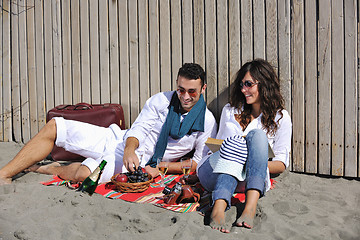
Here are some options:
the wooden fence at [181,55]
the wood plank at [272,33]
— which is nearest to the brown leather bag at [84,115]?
the wooden fence at [181,55]

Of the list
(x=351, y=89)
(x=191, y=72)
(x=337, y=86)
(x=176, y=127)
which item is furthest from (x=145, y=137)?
(x=351, y=89)

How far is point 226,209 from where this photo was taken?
288 cm

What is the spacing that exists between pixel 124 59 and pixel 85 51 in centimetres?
66

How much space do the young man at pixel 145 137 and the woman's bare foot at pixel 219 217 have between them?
119cm

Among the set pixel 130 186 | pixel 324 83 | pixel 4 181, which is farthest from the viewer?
pixel 324 83

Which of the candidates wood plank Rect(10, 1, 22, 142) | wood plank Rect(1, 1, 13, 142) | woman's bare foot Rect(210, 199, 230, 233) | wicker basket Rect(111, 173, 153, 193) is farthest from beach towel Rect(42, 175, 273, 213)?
wood plank Rect(1, 1, 13, 142)

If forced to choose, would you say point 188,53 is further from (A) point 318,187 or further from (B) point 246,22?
(A) point 318,187

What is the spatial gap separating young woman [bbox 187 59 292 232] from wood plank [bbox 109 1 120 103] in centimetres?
177

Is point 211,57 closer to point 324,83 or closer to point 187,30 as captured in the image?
point 187,30

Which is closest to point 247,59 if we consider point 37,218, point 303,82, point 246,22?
point 246,22

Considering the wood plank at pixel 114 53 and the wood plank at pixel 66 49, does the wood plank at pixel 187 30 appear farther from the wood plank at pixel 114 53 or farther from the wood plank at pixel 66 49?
the wood plank at pixel 66 49

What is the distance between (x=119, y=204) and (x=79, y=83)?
266 cm

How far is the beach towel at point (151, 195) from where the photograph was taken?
3076 millimetres

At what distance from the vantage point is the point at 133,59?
16.0 ft
